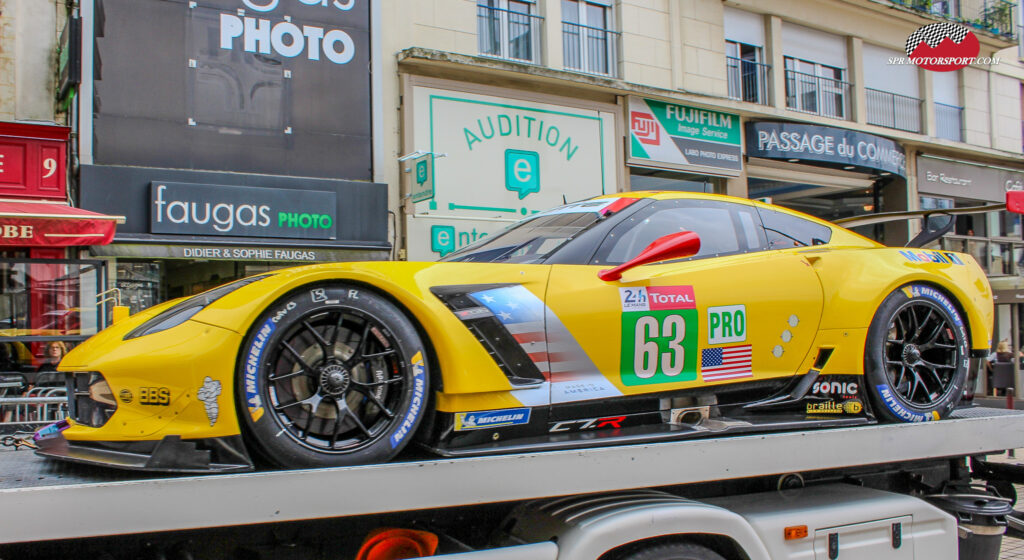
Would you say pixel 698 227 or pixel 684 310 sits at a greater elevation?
pixel 698 227

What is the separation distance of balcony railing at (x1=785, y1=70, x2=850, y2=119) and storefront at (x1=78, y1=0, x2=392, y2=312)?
9.47 meters

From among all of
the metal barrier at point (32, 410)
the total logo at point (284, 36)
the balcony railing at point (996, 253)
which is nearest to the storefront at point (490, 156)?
the total logo at point (284, 36)

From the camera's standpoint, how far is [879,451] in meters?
3.79

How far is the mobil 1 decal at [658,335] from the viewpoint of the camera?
3.43m

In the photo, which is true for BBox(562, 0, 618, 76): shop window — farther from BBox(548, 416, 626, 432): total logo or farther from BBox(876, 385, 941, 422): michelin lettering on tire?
BBox(548, 416, 626, 432): total logo

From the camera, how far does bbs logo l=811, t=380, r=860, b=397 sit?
3941mm

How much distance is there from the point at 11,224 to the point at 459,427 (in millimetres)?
8649

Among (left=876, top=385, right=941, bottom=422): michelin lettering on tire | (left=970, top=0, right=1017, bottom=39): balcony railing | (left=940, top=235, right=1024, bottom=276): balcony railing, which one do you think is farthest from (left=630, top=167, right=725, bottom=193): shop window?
(left=876, top=385, right=941, bottom=422): michelin lettering on tire

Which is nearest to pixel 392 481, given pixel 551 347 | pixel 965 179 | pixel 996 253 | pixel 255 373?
pixel 255 373

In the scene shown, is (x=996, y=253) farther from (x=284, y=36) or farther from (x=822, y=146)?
(x=284, y=36)

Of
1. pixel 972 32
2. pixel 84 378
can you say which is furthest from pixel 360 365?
pixel 972 32

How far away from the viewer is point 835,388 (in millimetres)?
3973

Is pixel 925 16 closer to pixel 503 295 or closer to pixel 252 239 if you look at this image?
pixel 252 239

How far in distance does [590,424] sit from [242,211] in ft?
30.2
